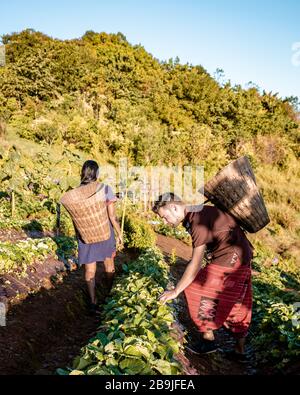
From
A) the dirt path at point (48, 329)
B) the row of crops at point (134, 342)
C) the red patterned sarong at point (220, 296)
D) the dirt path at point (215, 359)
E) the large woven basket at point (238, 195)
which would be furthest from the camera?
the large woven basket at point (238, 195)

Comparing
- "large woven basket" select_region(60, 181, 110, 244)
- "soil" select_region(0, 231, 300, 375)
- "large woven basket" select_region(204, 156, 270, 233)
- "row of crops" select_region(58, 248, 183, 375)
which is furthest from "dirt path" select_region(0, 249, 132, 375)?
"large woven basket" select_region(204, 156, 270, 233)

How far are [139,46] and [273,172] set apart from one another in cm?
1900

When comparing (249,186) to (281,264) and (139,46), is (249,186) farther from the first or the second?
(139,46)

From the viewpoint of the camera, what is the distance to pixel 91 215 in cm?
421

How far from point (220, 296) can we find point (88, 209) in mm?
1716

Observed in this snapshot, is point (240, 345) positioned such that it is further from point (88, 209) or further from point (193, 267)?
point (88, 209)

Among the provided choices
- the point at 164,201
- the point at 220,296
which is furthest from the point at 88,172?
the point at 220,296

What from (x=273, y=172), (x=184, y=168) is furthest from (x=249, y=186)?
(x=273, y=172)

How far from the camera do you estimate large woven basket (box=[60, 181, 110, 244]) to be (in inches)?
163

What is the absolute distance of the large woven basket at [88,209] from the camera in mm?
4148

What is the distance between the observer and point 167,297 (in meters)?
3.11

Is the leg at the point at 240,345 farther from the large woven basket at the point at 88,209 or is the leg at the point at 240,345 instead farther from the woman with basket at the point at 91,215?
the large woven basket at the point at 88,209

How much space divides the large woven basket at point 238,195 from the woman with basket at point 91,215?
127cm

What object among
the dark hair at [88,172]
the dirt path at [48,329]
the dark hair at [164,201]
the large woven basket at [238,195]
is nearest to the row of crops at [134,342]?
the dirt path at [48,329]
